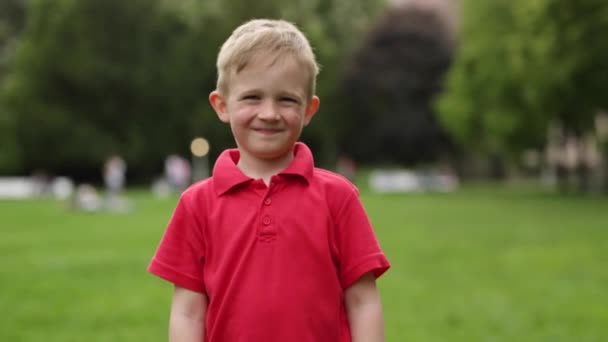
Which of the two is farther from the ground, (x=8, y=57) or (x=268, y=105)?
(x=8, y=57)

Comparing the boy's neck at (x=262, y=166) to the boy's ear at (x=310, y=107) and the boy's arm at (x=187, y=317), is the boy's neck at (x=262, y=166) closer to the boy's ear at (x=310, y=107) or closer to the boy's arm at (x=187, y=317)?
the boy's ear at (x=310, y=107)

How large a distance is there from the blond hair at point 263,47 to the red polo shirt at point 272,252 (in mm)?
323

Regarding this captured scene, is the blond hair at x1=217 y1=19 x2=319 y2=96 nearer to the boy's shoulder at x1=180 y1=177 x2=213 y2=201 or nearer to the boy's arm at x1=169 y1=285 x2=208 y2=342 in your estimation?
the boy's shoulder at x1=180 y1=177 x2=213 y2=201

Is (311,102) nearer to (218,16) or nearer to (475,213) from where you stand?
(475,213)

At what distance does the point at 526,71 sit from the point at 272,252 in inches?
1197

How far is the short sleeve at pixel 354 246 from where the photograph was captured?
288cm

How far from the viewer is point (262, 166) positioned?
2.95 metres

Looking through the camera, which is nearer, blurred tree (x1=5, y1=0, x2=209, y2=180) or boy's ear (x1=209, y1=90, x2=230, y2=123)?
boy's ear (x1=209, y1=90, x2=230, y2=123)

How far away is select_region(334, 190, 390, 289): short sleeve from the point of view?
113 inches

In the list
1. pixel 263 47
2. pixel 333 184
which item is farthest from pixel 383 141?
pixel 263 47

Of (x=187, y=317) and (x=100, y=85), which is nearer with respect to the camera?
(x=187, y=317)

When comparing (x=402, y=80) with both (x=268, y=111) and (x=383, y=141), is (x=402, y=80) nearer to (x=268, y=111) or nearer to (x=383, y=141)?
(x=383, y=141)

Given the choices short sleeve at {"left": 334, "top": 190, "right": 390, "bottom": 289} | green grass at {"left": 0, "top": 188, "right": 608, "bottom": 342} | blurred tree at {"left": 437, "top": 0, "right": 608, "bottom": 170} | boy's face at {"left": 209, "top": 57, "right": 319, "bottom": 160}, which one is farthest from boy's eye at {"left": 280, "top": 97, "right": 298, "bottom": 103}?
blurred tree at {"left": 437, "top": 0, "right": 608, "bottom": 170}

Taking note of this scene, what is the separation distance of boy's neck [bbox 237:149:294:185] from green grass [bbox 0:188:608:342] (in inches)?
187
